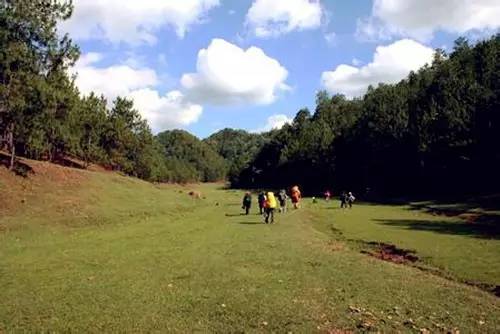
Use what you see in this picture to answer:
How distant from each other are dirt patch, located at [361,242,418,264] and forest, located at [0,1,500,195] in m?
34.3

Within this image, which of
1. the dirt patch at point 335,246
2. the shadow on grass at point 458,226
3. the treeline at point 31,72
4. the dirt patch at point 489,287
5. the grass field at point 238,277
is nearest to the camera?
the grass field at point 238,277

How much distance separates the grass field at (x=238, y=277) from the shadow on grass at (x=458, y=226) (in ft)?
0.80

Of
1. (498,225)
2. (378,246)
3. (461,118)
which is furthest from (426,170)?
(378,246)

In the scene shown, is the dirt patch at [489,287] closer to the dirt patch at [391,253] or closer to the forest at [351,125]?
the dirt patch at [391,253]

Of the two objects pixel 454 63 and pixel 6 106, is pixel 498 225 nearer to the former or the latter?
pixel 6 106

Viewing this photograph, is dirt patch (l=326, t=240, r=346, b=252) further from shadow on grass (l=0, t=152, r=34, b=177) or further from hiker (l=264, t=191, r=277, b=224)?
shadow on grass (l=0, t=152, r=34, b=177)

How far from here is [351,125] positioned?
439 ft

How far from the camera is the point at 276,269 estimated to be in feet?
70.3

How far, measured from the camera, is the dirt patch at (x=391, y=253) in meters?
25.4

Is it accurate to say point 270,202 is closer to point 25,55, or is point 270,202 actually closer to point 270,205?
point 270,205

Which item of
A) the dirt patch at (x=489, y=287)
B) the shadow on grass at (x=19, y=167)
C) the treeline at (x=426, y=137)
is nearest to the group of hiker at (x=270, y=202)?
the shadow on grass at (x=19, y=167)

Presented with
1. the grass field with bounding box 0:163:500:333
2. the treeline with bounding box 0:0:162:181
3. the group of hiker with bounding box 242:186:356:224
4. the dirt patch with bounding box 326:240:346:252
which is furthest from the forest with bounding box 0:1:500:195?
the dirt patch with bounding box 326:240:346:252

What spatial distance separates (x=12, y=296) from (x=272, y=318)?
8573 millimetres

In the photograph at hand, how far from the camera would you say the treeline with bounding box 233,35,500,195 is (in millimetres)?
85250
